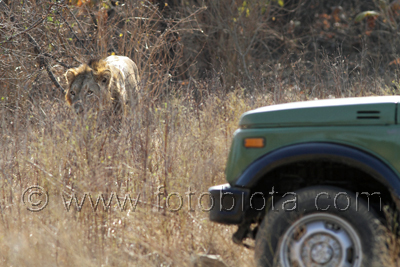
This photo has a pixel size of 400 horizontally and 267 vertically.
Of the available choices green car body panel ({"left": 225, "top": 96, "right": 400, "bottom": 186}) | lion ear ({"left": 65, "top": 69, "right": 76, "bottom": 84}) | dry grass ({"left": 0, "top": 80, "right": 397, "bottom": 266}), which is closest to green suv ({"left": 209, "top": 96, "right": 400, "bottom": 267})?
green car body panel ({"left": 225, "top": 96, "right": 400, "bottom": 186})

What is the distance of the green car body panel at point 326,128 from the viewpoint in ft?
9.59

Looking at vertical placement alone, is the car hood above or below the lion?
below

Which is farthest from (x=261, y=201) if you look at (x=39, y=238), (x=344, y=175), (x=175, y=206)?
(x=39, y=238)

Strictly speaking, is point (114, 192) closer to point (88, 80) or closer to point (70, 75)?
point (88, 80)

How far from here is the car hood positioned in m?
2.98

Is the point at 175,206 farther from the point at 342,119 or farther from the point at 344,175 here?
the point at 342,119

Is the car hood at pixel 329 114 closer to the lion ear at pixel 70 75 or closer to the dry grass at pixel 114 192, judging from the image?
the dry grass at pixel 114 192

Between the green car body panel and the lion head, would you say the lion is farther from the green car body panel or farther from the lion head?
the green car body panel

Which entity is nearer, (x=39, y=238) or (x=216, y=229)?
(x=39, y=238)

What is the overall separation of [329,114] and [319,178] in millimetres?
519

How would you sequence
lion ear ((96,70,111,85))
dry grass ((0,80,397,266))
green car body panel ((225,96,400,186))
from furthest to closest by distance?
lion ear ((96,70,111,85))
dry grass ((0,80,397,266))
green car body panel ((225,96,400,186))

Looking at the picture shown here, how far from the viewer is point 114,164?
5023 mm

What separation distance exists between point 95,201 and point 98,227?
239mm

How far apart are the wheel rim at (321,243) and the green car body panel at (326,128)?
0.47 meters
